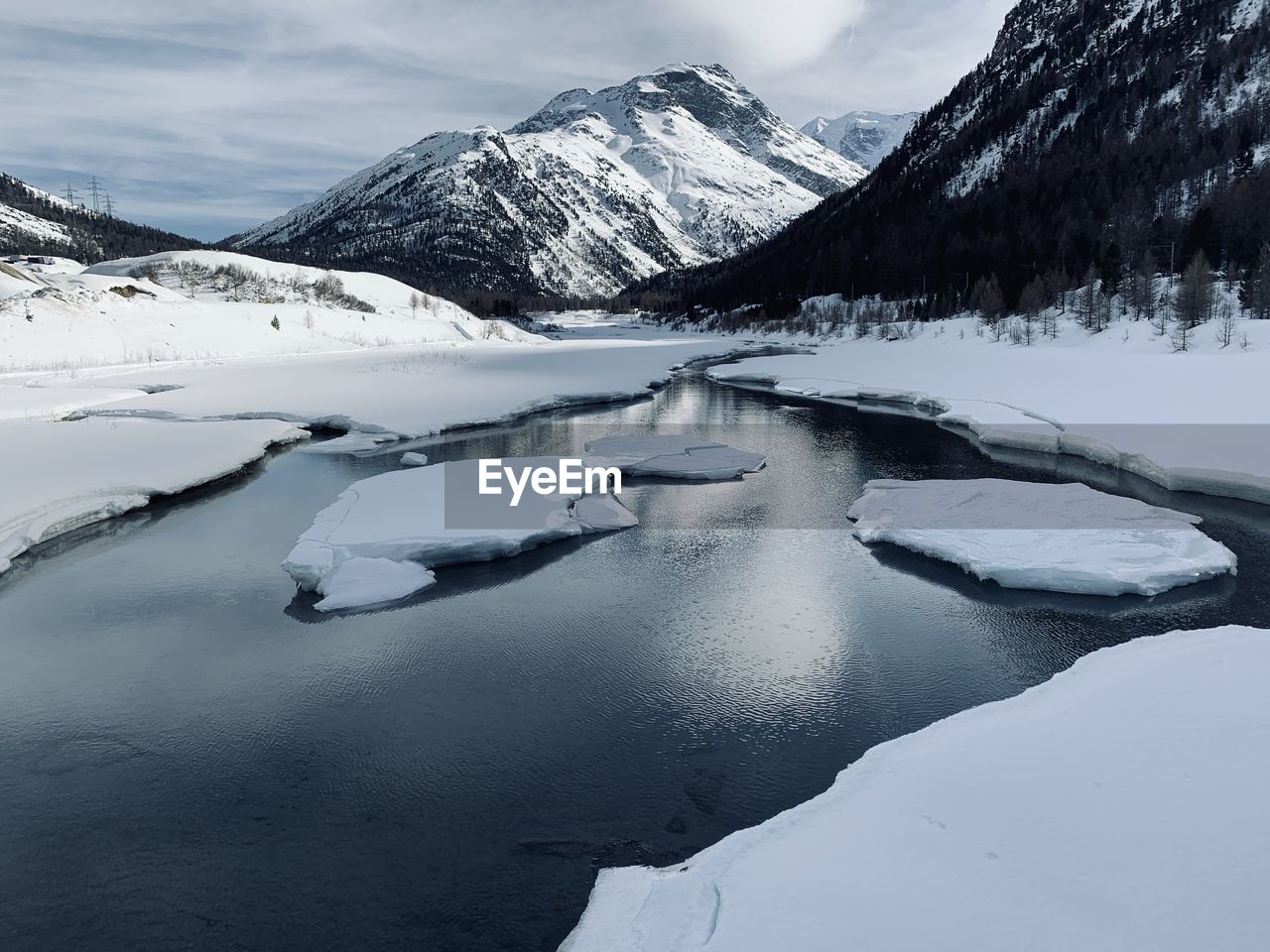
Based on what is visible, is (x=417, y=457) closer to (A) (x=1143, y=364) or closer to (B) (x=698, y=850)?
(B) (x=698, y=850)

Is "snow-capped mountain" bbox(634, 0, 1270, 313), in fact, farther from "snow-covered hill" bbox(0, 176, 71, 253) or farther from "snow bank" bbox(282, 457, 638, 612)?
"snow-covered hill" bbox(0, 176, 71, 253)

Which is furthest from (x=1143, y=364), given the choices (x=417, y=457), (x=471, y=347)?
(x=471, y=347)

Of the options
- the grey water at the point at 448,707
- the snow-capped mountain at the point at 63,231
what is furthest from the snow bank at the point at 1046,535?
the snow-capped mountain at the point at 63,231

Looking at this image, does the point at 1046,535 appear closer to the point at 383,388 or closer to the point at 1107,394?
the point at 1107,394

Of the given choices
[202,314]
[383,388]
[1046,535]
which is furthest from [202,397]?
[1046,535]

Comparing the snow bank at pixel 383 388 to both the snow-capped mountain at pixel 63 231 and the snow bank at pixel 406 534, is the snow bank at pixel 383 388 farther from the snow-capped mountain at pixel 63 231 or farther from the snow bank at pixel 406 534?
the snow-capped mountain at pixel 63 231

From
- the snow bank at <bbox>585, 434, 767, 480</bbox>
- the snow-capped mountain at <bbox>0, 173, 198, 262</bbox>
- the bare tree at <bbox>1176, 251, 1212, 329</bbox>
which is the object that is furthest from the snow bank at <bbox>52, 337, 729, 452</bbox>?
the snow-capped mountain at <bbox>0, 173, 198, 262</bbox>
